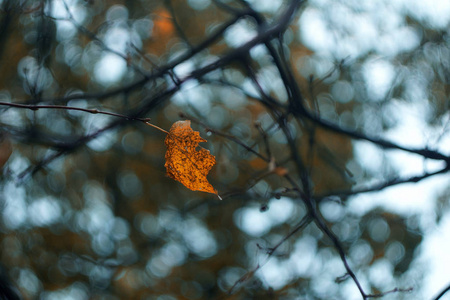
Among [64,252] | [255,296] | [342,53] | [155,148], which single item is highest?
[155,148]

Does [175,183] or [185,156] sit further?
[175,183]

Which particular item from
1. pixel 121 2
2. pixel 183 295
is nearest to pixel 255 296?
pixel 183 295

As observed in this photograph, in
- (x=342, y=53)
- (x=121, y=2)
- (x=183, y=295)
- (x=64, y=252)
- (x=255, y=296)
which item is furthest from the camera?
(x=183, y=295)

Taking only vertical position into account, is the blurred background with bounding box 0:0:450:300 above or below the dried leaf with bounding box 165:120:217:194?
above

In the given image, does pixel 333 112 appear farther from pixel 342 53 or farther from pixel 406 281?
pixel 406 281

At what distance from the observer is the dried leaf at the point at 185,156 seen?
421 mm

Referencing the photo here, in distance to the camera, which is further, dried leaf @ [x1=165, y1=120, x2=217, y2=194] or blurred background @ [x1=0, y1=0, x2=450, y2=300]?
blurred background @ [x1=0, y1=0, x2=450, y2=300]

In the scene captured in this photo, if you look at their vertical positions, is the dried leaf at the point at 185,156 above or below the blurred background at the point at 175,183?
below

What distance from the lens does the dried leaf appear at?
421 mm

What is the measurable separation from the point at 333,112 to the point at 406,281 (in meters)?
1.12

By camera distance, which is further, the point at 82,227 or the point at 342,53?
the point at 82,227

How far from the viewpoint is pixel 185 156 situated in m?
0.43

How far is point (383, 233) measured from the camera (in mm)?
2572

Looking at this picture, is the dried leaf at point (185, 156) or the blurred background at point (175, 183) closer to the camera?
the dried leaf at point (185, 156)
